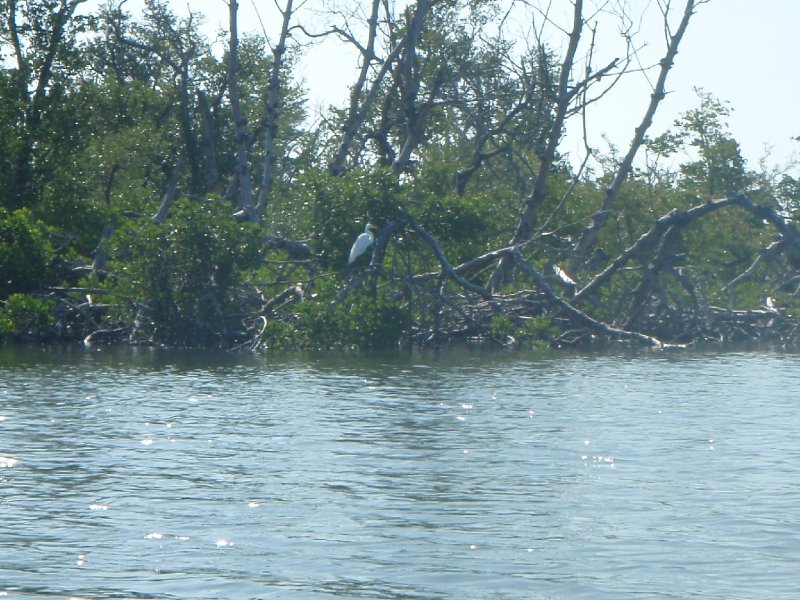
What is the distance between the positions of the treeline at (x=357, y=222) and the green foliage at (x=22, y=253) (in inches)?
1.6

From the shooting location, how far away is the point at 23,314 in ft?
79.6

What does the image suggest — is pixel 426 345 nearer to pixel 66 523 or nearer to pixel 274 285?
pixel 274 285

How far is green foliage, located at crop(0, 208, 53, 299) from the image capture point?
25.0m

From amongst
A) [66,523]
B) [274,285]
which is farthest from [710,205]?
[66,523]

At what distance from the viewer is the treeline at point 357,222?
24125 millimetres

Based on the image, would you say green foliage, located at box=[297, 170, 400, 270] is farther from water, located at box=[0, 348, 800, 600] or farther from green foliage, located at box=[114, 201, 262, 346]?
water, located at box=[0, 348, 800, 600]

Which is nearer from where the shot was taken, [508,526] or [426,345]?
[508,526]

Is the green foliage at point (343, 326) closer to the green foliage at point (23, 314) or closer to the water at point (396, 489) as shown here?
the green foliage at point (23, 314)

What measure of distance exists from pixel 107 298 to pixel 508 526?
54.8 ft

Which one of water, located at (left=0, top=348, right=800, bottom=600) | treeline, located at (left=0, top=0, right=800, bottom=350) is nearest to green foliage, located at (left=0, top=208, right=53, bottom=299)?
treeline, located at (left=0, top=0, right=800, bottom=350)

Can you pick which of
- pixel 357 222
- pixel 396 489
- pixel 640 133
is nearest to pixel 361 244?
pixel 357 222

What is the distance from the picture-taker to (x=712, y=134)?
43781mm

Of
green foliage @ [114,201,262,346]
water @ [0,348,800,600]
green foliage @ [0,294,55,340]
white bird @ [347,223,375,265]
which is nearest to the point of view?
water @ [0,348,800,600]

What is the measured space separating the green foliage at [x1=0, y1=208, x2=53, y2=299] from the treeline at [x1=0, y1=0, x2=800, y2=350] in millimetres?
41
